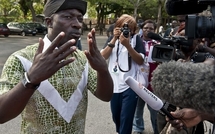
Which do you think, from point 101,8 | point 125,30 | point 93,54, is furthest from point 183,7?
point 101,8

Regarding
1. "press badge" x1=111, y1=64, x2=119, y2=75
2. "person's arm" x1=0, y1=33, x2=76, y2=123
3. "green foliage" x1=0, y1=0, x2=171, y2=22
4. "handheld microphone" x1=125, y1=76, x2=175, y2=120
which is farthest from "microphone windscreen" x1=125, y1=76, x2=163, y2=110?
"green foliage" x1=0, y1=0, x2=171, y2=22

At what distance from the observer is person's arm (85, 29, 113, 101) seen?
1.59 metres

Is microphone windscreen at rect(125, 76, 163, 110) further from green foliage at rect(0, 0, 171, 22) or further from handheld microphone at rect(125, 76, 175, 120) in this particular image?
green foliage at rect(0, 0, 171, 22)

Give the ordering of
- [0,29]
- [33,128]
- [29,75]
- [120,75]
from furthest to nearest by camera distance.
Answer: [0,29] < [120,75] < [33,128] < [29,75]

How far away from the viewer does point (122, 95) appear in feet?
12.0

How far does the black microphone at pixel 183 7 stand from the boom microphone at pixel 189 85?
32cm

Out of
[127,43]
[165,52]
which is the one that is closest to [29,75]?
[165,52]

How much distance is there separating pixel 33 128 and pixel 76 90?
Result: 1.16 feet

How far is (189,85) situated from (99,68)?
0.74 meters

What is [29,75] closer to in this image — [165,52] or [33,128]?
[33,128]

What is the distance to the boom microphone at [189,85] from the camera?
0.99 m

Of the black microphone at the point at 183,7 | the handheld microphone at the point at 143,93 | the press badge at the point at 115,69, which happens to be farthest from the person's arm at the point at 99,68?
the press badge at the point at 115,69

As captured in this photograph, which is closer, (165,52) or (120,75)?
(165,52)

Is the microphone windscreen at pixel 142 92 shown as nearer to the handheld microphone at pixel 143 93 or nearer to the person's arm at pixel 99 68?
the handheld microphone at pixel 143 93
